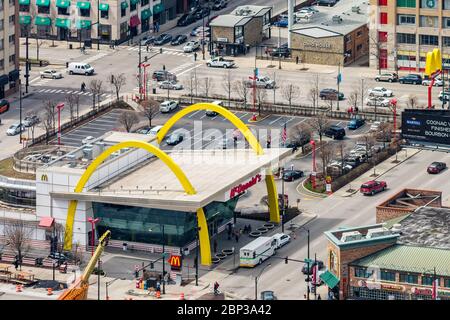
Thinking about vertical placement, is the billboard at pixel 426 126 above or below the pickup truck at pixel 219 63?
above

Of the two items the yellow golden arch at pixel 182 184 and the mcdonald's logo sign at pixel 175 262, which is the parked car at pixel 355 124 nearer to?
the yellow golden arch at pixel 182 184

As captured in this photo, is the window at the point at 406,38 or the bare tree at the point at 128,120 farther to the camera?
the window at the point at 406,38

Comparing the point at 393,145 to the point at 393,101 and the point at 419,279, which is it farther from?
the point at 419,279

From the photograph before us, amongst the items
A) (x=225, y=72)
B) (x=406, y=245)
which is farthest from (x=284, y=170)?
(x=225, y=72)

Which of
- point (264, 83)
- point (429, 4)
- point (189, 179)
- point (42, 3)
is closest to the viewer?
point (189, 179)

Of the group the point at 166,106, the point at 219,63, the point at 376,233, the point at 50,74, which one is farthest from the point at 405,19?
the point at 376,233

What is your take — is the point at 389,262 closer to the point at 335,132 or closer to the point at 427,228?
the point at 427,228

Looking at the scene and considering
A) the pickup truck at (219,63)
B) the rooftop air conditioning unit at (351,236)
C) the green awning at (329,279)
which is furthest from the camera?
the pickup truck at (219,63)

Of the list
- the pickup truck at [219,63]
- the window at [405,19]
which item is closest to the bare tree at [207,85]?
the pickup truck at [219,63]
